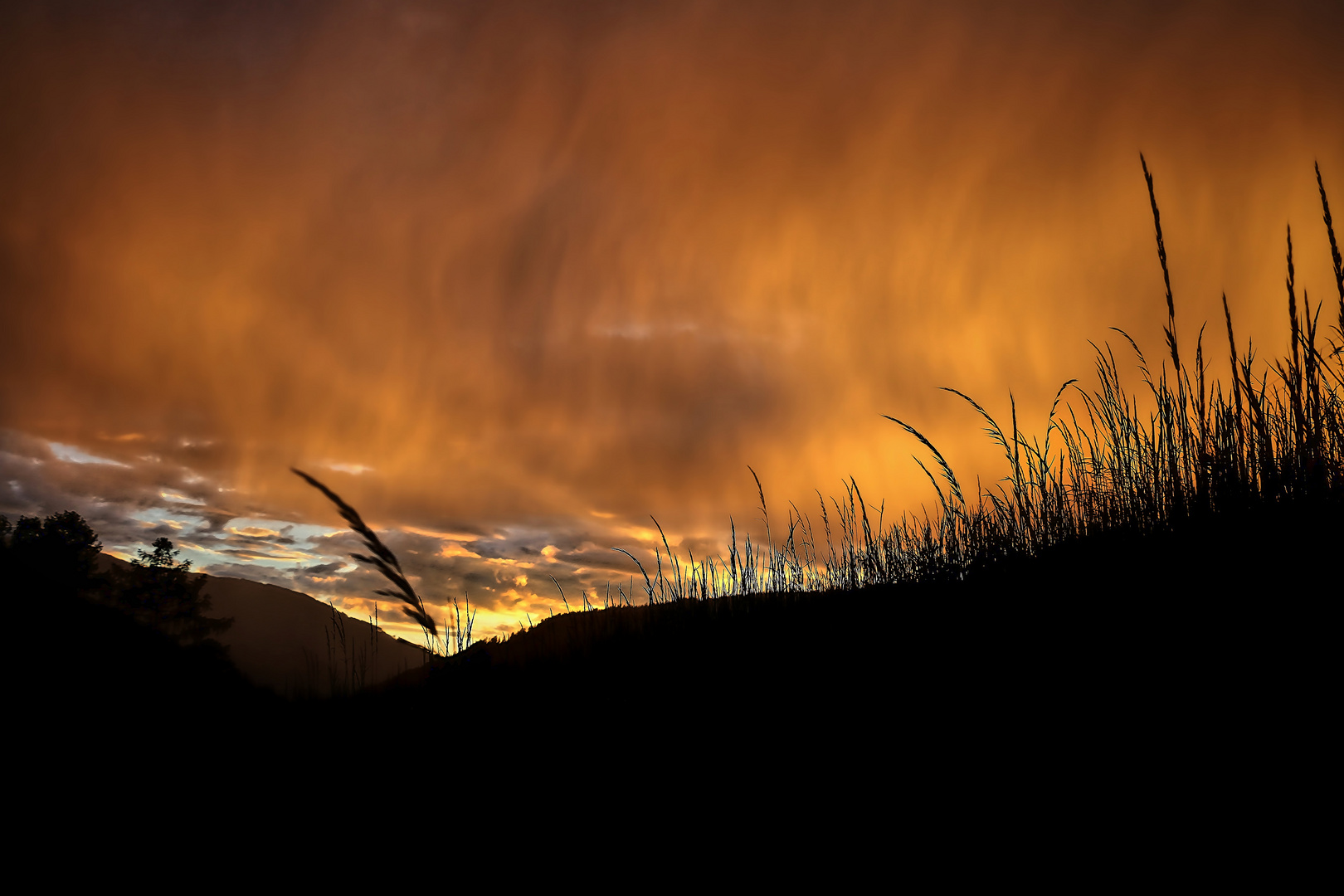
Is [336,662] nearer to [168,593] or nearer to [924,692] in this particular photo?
[924,692]

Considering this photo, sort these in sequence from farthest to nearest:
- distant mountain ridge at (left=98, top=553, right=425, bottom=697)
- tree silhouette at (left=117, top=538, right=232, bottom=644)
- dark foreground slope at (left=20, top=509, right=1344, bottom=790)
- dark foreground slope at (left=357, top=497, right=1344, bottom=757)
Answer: tree silhouette at (left=117, top=538, right=232, bottom=644) < distant mountain ridge at (left=98, top=553, right=425, bottom=697) < dark foreground slope at (left=357, top=497, right=1344, bottom=757) < dark foreground slope at (left=20, top=509, right=1344, bottom=790)

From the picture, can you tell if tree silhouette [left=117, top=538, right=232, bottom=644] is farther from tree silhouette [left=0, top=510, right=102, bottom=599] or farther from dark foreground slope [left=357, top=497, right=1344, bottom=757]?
dark foreground slope [left=357, top=497, right=1344, bottom=757]

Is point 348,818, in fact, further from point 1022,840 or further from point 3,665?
point 1022,840

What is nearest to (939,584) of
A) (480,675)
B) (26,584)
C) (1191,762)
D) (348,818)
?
(1191,762)

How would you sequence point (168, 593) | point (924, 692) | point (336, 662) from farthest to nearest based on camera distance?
point (168, 593) → point (336, 662) → point (924, 692)

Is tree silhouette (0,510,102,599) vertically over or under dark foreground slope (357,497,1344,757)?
over

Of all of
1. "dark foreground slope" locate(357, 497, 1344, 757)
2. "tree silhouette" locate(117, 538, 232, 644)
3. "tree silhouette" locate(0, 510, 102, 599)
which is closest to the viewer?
"dark foreground slope" locate(357, 497, 1344, 757)

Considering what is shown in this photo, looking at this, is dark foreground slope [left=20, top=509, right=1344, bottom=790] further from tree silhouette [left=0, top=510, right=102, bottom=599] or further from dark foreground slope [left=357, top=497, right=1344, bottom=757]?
tree silhouette [left=0, top=510, right=102, bottom=599]

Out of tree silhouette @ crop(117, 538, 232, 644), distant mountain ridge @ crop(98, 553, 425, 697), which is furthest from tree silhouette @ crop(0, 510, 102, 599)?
distant mountain ridge @ crop(98, 553, 425, 697)

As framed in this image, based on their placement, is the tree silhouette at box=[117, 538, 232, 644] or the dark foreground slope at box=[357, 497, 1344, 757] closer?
the dark foreground slope at box=[357, 497, 1344, 757]

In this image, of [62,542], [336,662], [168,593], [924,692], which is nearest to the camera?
[924,692]

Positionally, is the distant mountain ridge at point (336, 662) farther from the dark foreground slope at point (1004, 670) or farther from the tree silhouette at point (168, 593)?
the tree silhouette at point (168, 593)

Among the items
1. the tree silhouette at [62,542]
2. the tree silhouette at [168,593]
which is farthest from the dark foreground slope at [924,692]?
the tree silhouette at [168,593]

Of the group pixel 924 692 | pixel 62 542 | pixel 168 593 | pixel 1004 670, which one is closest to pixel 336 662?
pixel 924 692
